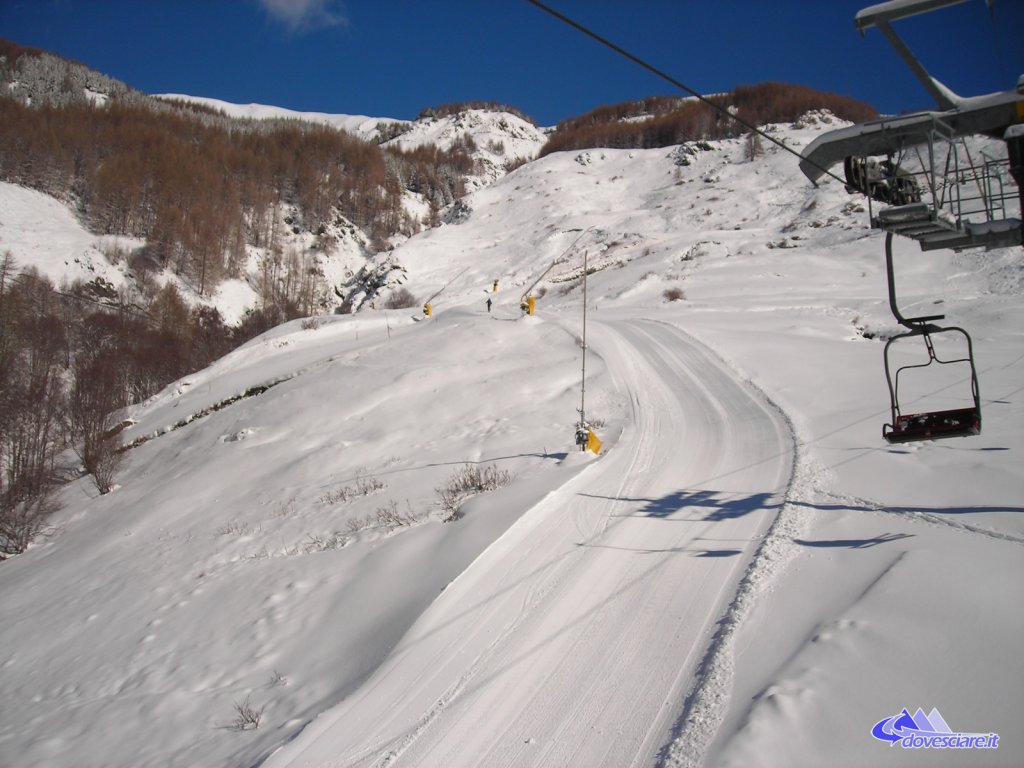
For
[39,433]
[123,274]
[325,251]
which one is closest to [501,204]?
[325,251]

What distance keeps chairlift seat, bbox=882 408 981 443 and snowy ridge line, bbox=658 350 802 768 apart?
1.33 metres

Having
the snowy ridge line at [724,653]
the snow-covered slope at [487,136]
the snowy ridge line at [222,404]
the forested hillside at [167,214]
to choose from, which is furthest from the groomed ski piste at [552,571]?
the snow-covered slope at [487,136]

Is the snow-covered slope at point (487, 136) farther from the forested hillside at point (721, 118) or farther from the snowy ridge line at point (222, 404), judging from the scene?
the snowy ridge line at point (222, 404)

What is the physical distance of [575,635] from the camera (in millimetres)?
4414

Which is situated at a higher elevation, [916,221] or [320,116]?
[320,116]

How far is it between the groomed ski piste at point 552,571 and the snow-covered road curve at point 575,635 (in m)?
0.03

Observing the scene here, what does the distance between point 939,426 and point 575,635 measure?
14.4 feet

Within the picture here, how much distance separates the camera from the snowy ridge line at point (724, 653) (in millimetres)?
3057

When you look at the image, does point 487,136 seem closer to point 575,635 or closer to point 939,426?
point 939,426

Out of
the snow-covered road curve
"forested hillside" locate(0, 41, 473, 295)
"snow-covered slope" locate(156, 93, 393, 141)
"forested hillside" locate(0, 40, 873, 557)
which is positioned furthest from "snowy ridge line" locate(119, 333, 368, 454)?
"snow-covered slope" locate(156, 93, 393, 141)

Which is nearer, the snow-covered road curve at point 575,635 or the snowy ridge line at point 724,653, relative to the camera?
the snowy ridge line at point 724,653

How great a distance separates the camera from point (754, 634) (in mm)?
3961

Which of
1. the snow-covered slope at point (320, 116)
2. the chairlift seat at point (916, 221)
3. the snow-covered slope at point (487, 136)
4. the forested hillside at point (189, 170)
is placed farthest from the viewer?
the snow-covered slope at point (320, 116)

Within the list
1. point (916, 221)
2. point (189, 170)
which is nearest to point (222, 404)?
point (916, 221)
